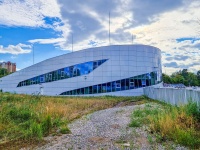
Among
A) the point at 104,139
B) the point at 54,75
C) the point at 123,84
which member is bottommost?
the point at 104,139

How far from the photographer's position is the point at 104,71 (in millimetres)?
40031

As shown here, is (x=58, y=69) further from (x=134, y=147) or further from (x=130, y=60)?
(x=134, y=147)

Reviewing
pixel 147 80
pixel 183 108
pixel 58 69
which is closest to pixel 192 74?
pixel 147 80

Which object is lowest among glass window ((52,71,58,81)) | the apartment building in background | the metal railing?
the metal railing

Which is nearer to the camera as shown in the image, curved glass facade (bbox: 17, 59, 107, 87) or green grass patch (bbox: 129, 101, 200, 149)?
green grass patch (bbox: 129, 101, 200, 149)

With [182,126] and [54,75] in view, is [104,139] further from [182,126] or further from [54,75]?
[54,75]

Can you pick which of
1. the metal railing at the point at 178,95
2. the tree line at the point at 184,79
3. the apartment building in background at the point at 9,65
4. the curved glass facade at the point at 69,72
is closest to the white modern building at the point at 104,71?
the curved glass facade at the point at 69,72

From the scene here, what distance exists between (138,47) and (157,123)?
34019 mm

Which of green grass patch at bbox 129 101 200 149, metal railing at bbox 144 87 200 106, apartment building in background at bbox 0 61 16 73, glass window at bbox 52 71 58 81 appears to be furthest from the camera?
apartment building in background at bbox 0 61 16 73

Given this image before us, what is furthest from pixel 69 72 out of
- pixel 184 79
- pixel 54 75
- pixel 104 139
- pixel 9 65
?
pixel 9 65

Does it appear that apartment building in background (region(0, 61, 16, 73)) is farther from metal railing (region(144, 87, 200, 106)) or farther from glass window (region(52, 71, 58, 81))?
metal railing (region(144, 87, 200, 106))

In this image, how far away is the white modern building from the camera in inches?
1576

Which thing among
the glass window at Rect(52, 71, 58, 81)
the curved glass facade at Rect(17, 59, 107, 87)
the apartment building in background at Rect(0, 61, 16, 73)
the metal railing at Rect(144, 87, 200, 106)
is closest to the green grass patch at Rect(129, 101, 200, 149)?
the metal railing at Rect(144, 87, 200, 106)

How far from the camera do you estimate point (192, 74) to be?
383 ft
